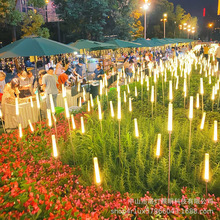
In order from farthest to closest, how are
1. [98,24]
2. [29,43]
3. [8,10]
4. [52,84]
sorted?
[98,24], [8,10], [52,84], [29,43]

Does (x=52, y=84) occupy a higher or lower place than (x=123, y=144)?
→ higher

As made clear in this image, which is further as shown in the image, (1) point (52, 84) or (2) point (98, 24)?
(2) point (98, 24)

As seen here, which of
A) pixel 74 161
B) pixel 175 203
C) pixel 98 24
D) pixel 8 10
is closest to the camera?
pixel 175 203

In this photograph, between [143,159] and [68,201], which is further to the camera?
[143,159]

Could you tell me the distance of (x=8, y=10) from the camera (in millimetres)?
15945

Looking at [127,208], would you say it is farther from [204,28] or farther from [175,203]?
[204,28]

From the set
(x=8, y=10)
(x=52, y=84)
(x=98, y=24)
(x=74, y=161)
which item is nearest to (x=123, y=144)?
(x=74, y=161)

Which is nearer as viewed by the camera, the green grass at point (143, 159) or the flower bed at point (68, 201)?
the flower bed at point (68, 201)

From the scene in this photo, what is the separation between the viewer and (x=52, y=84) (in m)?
8.24

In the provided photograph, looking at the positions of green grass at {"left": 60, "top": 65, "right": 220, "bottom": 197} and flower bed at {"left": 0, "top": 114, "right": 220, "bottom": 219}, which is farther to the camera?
green grass at {"left": 60, "top": 65, "right": 220, "bottom": 197}

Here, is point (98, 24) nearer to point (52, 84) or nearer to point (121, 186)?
point (52, 84)

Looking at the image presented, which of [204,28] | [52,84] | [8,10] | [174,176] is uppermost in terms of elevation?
[204,28]

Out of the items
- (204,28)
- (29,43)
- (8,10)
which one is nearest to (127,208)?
(29,43)

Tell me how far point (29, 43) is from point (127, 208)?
5.97 meters
